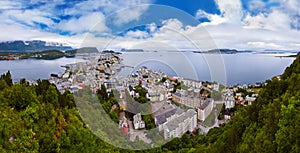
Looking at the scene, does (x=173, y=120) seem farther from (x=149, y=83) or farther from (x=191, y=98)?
(x=149, y=83)

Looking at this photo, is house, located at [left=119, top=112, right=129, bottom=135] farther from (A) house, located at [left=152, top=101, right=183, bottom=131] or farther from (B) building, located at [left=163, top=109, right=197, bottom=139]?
(B) building, located at [left=163, top=109, right=197, bottom=139]

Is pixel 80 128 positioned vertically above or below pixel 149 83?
below

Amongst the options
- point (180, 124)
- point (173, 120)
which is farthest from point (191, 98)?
point (173, 120)

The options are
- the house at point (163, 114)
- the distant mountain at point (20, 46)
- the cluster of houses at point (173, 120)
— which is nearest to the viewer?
the house at point (163, 114)

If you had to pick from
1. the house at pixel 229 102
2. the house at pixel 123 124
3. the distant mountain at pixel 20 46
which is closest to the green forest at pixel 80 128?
the house at pixel 123 124

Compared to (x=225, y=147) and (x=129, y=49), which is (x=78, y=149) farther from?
(x=225, y=147)

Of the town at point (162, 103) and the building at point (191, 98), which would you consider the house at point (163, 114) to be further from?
the building at point (191, 98)
